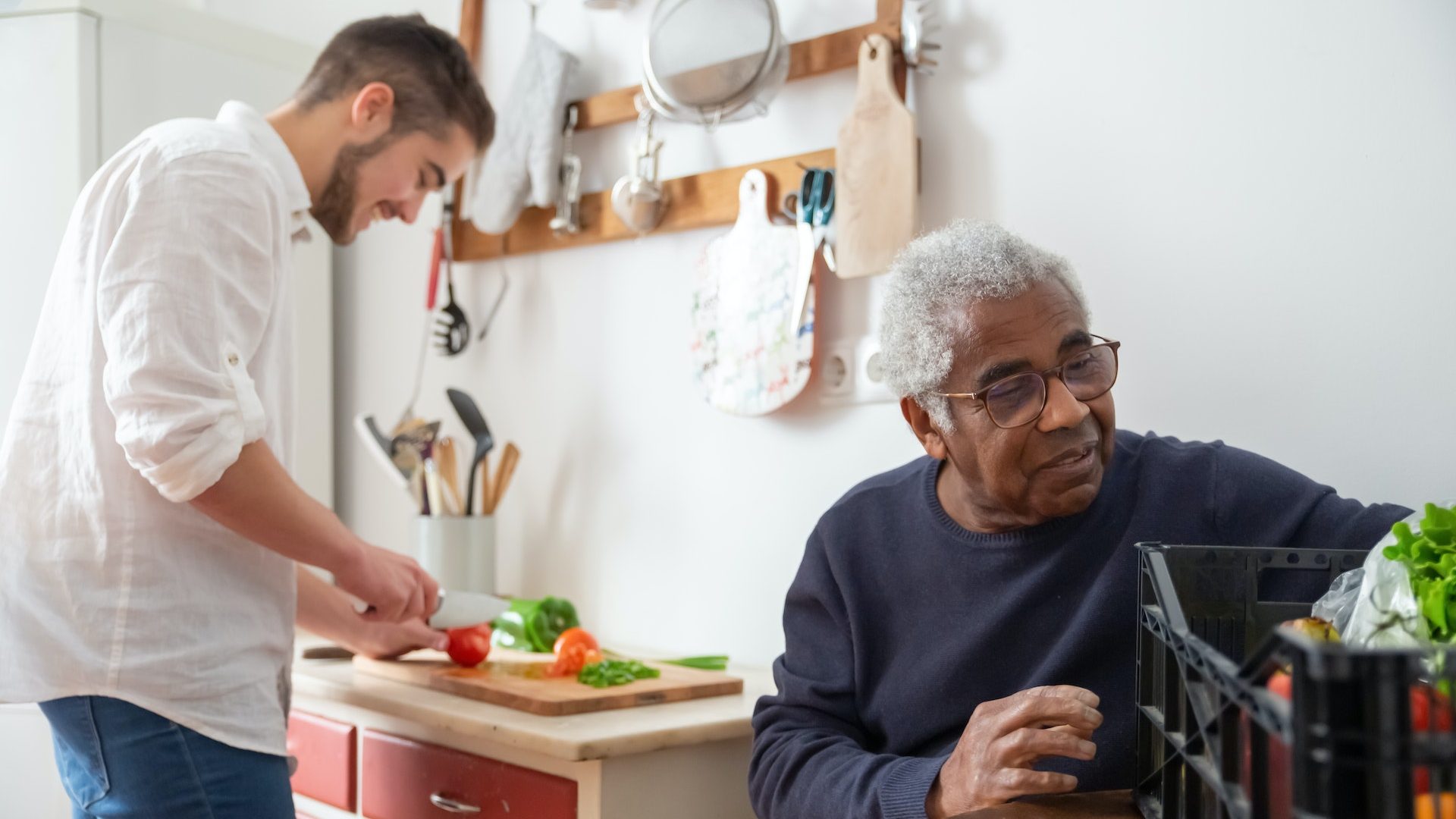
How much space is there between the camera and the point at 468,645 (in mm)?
1588

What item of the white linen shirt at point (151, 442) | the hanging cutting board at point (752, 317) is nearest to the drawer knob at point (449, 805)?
the white linen shirt at point (151, 442)

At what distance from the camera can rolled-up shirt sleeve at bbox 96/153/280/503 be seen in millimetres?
1130

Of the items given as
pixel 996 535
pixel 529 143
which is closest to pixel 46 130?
pixel 529 143

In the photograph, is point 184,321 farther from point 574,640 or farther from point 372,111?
point 574,640

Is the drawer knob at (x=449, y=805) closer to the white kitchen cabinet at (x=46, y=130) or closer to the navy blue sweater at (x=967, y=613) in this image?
the navy blue sweater at (x=967, y=613)

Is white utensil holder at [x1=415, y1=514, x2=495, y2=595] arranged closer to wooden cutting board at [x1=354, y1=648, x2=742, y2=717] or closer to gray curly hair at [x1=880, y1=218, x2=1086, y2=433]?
wooden cutting board at [x1=354, y1=648, x2=742, y2=717]

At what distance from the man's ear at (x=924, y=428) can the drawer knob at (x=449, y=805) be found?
682 millimetres

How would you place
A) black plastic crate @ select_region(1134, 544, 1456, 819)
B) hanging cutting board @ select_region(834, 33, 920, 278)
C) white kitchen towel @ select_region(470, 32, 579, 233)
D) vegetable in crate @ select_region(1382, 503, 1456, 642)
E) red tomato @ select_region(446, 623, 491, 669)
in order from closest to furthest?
black plastic crate @ select_region(1134, 544, 1456, 819) < vegetable in crate @ select_region(1382, 503, 1456, 642) < hanging cutting board @ select_region(834, 33, 920, 278) < red tomato @ select_region(446, 623, 491, 669) < white kitchen towel @ select_region(470, 32, 579, 233)

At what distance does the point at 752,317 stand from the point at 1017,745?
91cm

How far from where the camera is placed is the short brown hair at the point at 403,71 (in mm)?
1482

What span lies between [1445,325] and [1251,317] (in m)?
0.18

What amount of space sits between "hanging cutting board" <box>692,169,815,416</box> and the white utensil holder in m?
0.53

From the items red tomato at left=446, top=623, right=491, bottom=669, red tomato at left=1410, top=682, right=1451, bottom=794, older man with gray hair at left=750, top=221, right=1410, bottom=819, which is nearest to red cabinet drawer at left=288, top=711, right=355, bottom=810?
red tomato at left=446, top=623, right=491, bottom=669

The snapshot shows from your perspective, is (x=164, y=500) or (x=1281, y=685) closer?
(x=1281, y=685)
